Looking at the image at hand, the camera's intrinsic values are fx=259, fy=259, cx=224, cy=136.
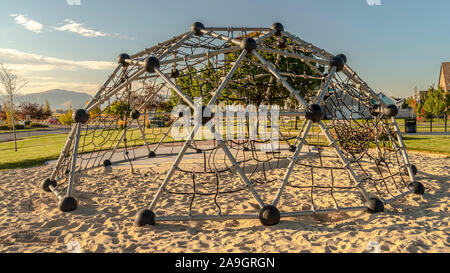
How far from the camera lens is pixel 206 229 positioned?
426 cm

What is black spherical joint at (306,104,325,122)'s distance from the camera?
4270 mm

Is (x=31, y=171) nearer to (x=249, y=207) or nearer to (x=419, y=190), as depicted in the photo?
(x=249, y=207)

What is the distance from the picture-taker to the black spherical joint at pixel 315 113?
4.27 m

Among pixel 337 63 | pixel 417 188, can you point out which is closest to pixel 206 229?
pixel 337 63

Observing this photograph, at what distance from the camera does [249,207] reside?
5180 millimetres

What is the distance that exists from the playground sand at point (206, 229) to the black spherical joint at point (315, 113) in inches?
69.8

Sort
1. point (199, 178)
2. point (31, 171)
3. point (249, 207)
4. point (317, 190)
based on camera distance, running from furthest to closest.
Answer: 1. point (31, 171)
2. point (199, 178)
3. point (317, 190)
4. point (249, 207)

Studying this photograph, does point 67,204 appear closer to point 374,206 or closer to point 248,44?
point 248,44

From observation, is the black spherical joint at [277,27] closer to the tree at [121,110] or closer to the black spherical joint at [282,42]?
the black spherical joint at [282,42]

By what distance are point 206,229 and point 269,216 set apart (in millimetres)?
1057

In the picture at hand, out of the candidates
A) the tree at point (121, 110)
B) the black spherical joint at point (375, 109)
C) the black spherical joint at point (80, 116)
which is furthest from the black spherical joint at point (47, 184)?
the black spherical joint at point (375, 109)

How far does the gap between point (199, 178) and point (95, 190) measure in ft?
8.78

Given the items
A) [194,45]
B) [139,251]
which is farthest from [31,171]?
[139,251]

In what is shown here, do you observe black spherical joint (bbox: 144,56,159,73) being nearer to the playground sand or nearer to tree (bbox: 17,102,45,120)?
the playground sand
